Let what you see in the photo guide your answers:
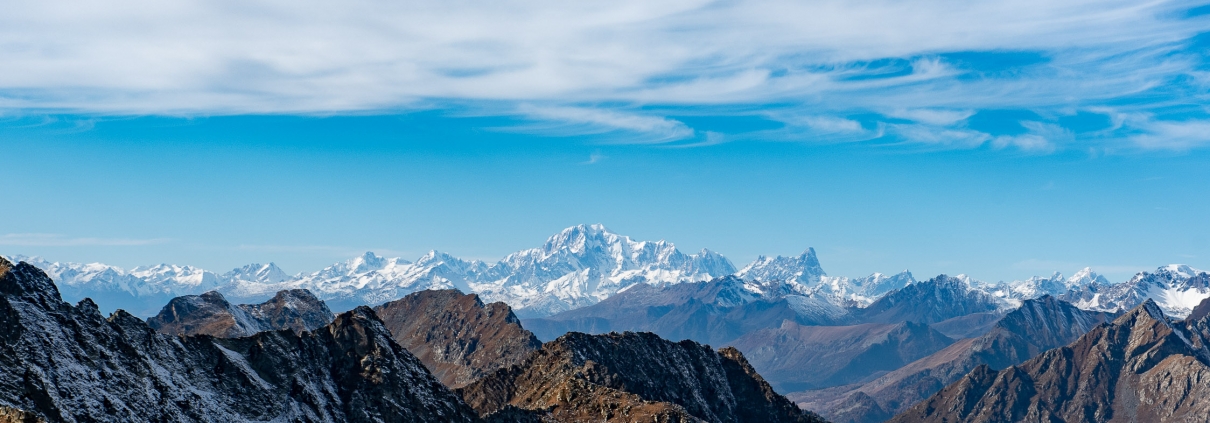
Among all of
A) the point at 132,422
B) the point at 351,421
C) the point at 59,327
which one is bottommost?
the point at 351,421

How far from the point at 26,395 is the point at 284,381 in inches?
2122

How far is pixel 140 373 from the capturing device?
163875 mm

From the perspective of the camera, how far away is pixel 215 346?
185 m

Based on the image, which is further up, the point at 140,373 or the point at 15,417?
the point at 15,417

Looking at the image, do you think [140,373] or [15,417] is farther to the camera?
[140,373]

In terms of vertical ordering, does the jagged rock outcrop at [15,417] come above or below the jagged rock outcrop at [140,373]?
above

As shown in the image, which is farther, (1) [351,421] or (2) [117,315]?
(1) [351,421]

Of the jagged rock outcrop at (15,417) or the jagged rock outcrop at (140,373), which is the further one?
the jagged rock outcrop at (140,373)

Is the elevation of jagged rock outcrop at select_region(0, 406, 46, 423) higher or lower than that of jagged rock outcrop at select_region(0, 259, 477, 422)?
higher

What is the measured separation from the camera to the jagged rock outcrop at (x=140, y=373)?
145750mm

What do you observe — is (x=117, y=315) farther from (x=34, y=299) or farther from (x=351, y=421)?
(x=351, y=421)

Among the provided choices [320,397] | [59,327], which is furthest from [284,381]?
[59,327]

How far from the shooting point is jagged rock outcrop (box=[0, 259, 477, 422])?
14575 centimetres

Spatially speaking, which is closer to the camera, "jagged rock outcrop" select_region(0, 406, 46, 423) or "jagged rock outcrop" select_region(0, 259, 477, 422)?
"jagged rock outcrop" select_region(0, 406, 46, 423)
